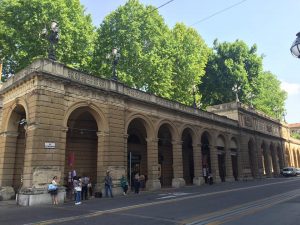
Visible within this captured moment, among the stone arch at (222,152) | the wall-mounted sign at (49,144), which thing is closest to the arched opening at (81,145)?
the wall-mounted sign at (49,144)

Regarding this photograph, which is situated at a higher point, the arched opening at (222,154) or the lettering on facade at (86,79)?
the lettering on facade at (86,79)

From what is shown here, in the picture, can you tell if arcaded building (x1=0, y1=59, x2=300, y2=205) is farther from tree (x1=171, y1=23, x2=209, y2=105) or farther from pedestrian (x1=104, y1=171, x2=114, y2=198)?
tree (x1=171, y1=23, x2=209, y2=105)

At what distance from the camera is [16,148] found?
20.8 meters

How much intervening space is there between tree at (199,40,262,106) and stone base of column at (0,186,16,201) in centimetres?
3551

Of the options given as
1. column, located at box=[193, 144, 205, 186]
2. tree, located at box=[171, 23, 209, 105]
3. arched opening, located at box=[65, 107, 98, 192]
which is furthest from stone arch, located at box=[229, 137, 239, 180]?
arched opening, located at box=[65, 107, 98, 192]

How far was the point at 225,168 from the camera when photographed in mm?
37438

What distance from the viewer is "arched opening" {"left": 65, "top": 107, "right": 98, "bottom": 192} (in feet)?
75.4

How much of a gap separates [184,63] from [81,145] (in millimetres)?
18864

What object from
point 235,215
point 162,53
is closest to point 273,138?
point 162,53

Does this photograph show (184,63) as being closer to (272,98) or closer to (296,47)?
(296,47)

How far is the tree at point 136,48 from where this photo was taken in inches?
1270

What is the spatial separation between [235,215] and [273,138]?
162ft

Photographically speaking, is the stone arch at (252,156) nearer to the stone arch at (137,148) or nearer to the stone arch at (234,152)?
the stone arch at (234,152)

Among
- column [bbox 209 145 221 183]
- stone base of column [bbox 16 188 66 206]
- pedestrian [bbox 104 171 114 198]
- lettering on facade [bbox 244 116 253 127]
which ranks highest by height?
lettering on facade [bbox 244 116 253 127]
